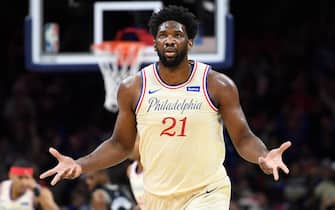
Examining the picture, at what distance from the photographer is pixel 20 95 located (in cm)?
1397

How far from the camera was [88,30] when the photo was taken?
1026 cm

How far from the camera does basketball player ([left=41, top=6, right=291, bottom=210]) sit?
5.70m

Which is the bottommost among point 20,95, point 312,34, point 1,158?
point 1,158

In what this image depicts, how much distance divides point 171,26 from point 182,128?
2.13ft

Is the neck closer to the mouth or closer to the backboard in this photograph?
the mouth

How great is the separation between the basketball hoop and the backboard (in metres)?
0.14

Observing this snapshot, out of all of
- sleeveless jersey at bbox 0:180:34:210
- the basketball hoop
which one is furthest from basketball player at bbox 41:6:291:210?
sleeveless jersey at bbox 0:180:34:210

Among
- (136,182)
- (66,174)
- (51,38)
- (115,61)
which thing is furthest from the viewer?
(51,38)

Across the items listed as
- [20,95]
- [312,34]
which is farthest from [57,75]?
[312,34]

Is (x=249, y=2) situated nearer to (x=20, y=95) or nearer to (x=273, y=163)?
(x=20, y=95)

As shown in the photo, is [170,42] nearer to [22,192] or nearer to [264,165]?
[264,165]

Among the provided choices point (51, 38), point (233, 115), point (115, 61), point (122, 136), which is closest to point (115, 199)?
point (115, 61)

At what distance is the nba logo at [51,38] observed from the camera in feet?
33.2

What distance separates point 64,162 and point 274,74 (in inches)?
348
